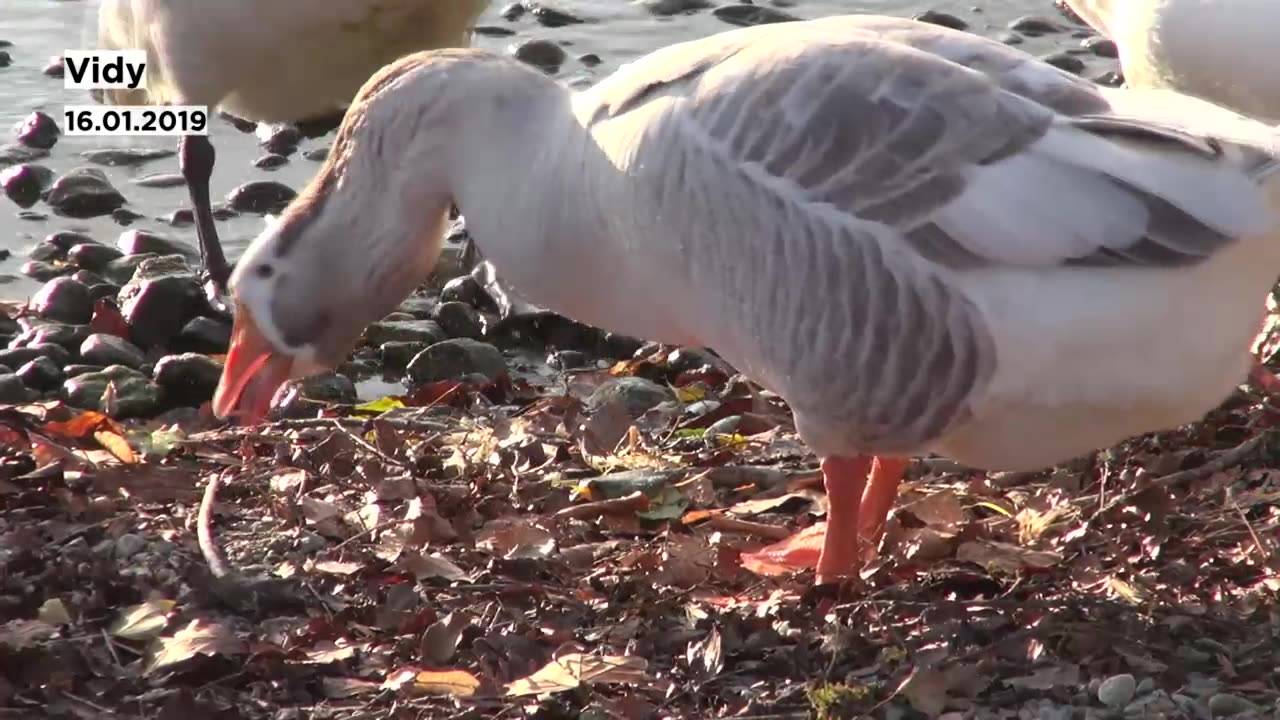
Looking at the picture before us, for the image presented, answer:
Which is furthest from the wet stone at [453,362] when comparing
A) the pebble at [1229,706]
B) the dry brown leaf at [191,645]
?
the pebble at [1229,706]

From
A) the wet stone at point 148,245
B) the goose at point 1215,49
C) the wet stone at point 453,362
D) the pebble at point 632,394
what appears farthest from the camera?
the wet stone at point 148,245

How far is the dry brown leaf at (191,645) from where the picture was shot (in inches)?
130

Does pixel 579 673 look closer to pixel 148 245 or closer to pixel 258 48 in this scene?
pixel 258 48

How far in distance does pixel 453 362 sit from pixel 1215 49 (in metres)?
2.41

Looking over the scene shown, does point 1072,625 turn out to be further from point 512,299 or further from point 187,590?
point 512,299

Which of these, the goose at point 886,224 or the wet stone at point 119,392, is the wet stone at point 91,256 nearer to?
the wet stone at point 119,392

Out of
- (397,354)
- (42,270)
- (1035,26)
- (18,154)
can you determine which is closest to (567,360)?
(397,354)

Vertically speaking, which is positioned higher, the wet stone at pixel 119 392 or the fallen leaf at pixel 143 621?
the fallen leaf at pixel 143 621

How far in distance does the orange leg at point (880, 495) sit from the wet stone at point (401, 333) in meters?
2.33

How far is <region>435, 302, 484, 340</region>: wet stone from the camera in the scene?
20.2ft

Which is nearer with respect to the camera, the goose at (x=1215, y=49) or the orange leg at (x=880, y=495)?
the orange leg at (x=880, y=495)

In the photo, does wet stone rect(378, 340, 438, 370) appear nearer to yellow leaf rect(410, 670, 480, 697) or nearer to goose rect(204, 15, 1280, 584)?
goose rect(204, 15, 1280, 584)

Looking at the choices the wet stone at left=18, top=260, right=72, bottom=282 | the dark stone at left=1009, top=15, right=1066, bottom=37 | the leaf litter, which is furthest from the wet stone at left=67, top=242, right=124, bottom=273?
the dark stone at left=1009, top=15, right=1066, bottom=37

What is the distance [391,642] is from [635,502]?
0.83 metres
